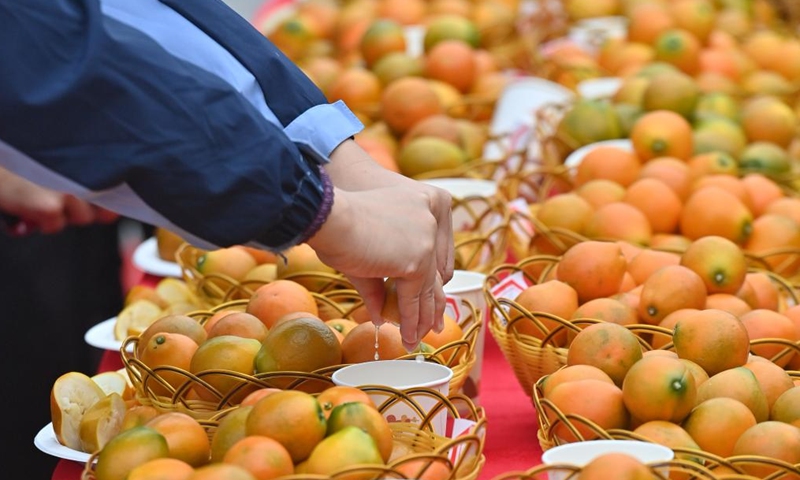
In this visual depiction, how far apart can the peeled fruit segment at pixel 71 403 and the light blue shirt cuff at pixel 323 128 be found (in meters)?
0.47

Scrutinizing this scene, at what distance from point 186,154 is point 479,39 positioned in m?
2.71

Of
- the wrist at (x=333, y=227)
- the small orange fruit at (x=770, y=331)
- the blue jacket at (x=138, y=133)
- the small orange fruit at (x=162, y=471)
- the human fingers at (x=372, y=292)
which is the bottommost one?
the small orange fruit at (x=770, y=331)

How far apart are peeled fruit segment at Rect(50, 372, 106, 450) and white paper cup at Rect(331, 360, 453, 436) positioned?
38cm

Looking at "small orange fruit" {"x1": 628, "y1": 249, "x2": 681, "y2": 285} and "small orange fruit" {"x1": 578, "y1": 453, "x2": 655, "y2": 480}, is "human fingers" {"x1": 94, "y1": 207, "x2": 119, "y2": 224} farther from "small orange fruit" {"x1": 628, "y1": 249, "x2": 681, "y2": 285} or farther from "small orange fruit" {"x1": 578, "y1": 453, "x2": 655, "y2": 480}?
"small orange fruit" {"x1": 578, "y1": 453, "x2": 655, "y2": 480}

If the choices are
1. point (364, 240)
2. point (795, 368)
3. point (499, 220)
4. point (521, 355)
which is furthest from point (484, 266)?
point (364, 240)

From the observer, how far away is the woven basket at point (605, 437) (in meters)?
1.27

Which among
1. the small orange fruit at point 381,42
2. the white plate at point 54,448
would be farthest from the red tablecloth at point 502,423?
the small orange fruit at point 381,42

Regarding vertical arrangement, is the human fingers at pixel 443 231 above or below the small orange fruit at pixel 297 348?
above

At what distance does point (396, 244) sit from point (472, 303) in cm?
57

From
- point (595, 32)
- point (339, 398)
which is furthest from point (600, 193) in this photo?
point (595, 32)

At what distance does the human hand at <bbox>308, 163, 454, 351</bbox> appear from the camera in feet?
4.21

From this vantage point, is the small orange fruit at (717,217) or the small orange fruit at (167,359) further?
the small orange fruit at (717,217)

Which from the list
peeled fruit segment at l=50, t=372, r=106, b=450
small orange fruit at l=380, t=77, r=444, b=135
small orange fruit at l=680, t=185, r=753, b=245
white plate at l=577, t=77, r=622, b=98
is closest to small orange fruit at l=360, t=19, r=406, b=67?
small orange fruit at l=380, t=77, r=444, b=135

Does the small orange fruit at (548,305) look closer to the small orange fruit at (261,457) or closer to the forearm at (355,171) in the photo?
the forearm at (355,171)
